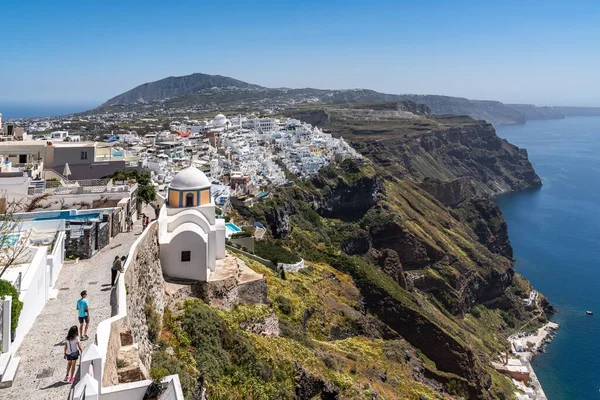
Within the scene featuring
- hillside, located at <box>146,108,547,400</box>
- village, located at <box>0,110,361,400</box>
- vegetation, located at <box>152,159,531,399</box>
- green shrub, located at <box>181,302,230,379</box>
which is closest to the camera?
village, located at <box>0,110,361,400</box>

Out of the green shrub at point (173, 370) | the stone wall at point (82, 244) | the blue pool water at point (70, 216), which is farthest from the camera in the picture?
the blue pool water at point (70, 216)

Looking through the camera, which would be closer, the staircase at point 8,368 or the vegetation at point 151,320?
the staircase at point 8,368

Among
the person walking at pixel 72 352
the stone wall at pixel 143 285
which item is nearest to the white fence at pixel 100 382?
the person walking at pixel 72 352

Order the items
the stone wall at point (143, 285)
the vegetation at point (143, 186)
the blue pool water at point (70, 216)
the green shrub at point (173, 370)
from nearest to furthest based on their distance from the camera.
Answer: the green shrub at point (173, 370), the stone wall at point (143, 285), the blue pool water at point (70, 216), the vegetation at point (143, 186)

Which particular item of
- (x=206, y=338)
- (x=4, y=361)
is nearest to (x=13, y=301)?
(x=4, y=361)

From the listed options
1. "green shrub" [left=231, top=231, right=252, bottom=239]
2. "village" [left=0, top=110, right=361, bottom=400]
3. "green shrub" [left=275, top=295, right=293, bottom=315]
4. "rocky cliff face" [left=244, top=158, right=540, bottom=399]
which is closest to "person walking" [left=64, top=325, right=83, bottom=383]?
"village" [left=0, top=110, right=361, bottom=400]

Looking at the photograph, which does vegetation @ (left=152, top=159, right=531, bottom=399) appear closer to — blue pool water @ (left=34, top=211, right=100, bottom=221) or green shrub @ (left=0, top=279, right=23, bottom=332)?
green shrub @ (left=0, top=279, right=23, bottom=332)

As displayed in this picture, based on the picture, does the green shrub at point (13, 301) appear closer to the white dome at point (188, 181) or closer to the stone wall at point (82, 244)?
the stone wall at point (82, 244)
